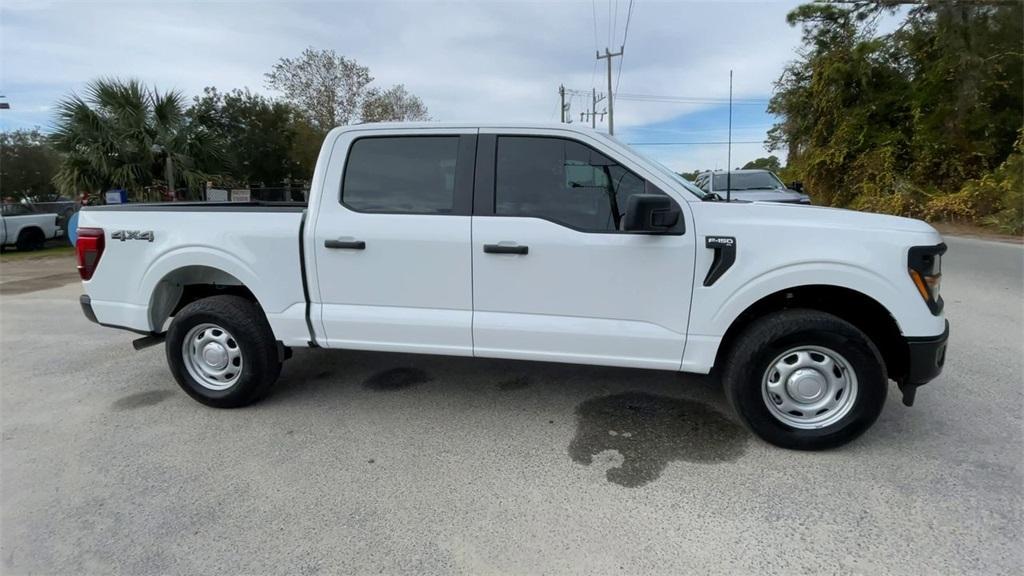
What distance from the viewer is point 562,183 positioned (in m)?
3.26

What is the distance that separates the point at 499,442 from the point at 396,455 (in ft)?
2.01

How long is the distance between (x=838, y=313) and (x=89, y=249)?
5002 millimetres

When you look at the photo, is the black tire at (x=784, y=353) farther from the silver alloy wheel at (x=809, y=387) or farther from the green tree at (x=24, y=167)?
the green tree at (x=24, y=167)

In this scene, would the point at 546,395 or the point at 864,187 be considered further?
the point at 864,187

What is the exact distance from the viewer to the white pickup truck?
9.75 feet

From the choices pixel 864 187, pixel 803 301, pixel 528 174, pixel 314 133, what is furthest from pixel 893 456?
pixel 314 133

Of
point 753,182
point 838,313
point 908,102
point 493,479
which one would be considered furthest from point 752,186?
point 908,102

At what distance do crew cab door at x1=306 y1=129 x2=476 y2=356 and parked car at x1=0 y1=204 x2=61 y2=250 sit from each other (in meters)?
16.5

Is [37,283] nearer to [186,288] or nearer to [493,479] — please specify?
[186,288]

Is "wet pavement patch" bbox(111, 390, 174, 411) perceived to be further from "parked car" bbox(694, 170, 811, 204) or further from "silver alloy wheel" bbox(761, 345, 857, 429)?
"parked car" bbox(694, 170, 811, 204)

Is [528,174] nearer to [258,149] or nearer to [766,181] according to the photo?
[766,181]

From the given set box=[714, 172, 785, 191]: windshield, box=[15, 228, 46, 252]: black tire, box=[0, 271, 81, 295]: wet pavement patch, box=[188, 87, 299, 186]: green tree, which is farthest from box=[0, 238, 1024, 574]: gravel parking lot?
box=[188, 87, 299, 186]: green tree

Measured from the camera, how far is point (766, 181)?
→ 35.0 feet

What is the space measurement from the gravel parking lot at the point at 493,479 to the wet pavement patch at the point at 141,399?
20mm
